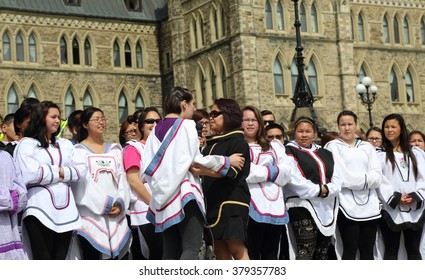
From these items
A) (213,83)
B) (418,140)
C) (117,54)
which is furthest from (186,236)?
(117,54)

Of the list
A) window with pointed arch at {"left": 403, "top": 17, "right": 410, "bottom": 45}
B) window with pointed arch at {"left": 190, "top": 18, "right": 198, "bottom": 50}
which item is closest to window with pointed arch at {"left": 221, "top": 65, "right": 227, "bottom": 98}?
window with pointed arch at {"left": 190, "top": 18, "right": 198, "bottom": 50}

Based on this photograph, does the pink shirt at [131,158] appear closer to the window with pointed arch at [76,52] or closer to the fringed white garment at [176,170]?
the fringed white garment at [176,170]

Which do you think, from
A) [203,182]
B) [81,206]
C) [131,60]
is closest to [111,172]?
[81,206]

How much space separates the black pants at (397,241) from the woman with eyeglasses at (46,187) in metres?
3.56

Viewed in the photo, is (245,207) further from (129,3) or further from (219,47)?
(129,3)

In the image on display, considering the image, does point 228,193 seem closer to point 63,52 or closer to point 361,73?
point 361,73

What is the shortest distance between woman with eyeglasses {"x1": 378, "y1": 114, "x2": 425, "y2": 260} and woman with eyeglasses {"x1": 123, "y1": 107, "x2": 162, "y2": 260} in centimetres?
263

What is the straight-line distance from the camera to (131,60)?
4222 cm

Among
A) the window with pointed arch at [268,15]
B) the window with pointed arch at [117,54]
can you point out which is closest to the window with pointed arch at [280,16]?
the window with pointed arch at [268,15]

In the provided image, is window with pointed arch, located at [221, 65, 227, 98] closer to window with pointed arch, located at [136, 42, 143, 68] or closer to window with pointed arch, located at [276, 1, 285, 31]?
window with pointed arch, located at [276, 1, 285, 31]

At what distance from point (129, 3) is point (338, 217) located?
33865 millimetres

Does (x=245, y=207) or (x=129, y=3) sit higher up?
(x=129, y=3)

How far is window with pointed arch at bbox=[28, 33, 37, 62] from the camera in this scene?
3969 centimetres
